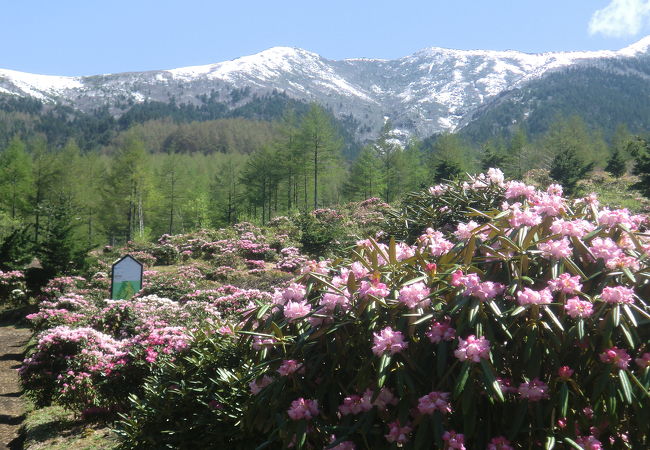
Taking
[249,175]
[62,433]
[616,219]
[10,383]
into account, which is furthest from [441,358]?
[249,175]

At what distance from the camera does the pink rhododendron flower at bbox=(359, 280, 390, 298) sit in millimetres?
2289

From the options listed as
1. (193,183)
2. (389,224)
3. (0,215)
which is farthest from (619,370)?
(193,183)

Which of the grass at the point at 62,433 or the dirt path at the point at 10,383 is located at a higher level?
the grass at the point at 62,433

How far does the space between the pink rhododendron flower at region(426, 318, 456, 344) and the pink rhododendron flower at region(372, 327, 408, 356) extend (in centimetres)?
13

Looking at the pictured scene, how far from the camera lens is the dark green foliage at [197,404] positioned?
3.08 metres

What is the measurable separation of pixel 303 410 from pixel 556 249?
1.41 meters

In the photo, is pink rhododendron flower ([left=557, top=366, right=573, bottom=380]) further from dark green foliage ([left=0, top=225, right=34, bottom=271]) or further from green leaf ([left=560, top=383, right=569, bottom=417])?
dark green foliage ([left=0, top=225, right=34, bottom=271])

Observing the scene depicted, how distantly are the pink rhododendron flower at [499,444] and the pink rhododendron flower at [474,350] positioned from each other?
0.35m

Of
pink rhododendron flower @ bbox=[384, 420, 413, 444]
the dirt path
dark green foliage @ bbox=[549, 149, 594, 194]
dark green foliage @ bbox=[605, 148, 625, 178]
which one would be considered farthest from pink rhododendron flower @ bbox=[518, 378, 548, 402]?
dark green foliage @ bbox=[605, 148, 625, 178]

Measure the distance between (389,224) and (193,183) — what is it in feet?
143

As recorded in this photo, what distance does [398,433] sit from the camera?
6.70 ft

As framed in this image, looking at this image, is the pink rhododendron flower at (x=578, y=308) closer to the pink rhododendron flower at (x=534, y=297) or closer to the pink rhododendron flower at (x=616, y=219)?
the pink rhododendron flower at (x=534, y=297)

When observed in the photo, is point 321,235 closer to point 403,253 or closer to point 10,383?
point 10,383

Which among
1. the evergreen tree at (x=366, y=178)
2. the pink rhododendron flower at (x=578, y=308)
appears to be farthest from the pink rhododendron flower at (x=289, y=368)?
the evergreen tree at (x=366, y=178)
